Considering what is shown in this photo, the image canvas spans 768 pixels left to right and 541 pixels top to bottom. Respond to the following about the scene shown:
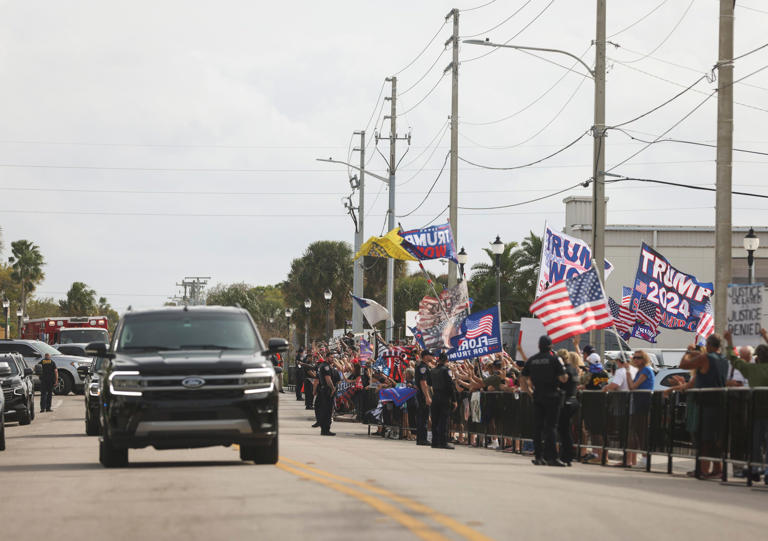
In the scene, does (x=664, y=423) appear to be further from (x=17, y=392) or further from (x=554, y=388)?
(x=17, y=392)

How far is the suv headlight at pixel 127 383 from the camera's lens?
49.3ft

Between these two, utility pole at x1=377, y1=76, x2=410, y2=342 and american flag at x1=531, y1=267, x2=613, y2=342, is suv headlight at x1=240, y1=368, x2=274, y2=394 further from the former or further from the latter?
utility pole at x1=377, y1=76, x2=410, y2=342

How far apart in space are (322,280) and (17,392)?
57134 mm

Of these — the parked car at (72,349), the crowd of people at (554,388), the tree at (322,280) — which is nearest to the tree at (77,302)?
the tree at (322,280)

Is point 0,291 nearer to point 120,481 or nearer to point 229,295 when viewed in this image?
point 229,295

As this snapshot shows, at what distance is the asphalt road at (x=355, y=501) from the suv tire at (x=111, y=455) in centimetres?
27

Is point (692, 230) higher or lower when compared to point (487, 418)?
higher

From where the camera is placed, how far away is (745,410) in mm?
15578

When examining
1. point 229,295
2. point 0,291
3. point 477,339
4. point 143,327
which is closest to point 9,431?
point 477,339

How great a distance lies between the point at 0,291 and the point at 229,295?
36.1 m

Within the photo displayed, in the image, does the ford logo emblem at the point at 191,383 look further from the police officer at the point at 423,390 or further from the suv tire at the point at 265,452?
the police officer at the point at 423,390

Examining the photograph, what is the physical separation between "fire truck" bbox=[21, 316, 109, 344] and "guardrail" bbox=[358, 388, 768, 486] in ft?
122

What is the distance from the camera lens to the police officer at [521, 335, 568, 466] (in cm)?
1872

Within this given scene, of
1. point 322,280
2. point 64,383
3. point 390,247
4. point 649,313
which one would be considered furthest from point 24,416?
point 322,280
